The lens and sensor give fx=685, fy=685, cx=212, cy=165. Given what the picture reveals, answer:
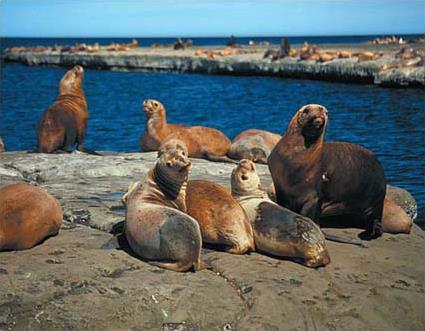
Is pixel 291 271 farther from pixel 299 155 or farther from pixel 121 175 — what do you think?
pixel 121 175

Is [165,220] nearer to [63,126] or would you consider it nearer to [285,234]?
[285,234]

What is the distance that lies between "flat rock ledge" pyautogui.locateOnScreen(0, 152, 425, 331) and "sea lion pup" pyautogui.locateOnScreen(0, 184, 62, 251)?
95 millimetres

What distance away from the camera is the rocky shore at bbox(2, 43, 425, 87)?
112ft

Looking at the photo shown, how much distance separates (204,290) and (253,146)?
20.9 feet

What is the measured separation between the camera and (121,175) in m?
9.16

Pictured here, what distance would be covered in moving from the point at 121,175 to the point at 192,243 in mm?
4052

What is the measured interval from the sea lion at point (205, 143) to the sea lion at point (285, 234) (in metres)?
4.94

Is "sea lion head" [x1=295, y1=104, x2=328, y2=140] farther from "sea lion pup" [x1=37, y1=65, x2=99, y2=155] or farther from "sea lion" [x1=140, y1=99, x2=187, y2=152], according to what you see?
"sea lion" [x1=140, y1=99, x2=187, y2=152]

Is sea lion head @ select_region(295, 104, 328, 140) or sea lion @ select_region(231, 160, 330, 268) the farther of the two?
sea lion head @ select_region(295, 104, 328, 140)

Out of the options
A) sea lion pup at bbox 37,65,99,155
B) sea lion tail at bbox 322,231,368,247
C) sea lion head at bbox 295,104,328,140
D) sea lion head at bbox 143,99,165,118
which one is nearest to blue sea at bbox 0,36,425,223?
sea lion head at bbox 295,104,328,140

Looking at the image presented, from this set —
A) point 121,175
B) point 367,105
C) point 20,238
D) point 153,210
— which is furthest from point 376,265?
point 367,105

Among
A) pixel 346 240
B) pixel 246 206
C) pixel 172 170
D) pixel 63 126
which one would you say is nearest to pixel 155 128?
pixel 63 126

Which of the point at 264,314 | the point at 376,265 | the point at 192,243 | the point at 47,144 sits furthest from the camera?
the point at 47,144

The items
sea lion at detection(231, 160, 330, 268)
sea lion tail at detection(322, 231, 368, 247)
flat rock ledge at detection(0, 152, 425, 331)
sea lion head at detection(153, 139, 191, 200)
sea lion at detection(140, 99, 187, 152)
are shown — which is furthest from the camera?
Result: sea lion at detection(140, 99, 187, 152)
